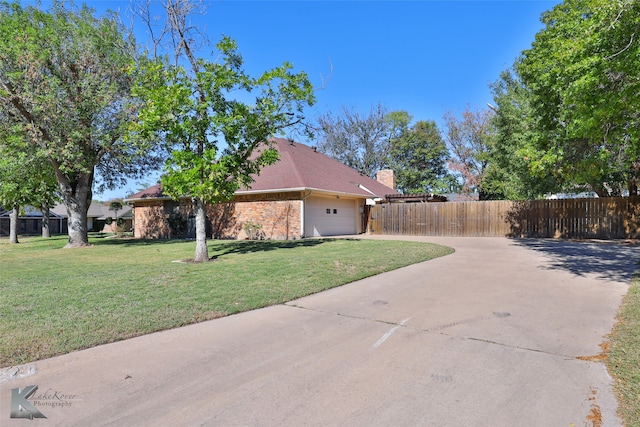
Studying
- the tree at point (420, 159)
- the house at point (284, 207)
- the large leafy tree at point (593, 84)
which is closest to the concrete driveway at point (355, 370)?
the large leafy tree at point (593, 84)

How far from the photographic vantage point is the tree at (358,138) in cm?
4141

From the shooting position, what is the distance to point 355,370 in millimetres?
3648

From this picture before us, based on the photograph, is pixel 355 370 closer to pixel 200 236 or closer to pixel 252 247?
pixel 200 236

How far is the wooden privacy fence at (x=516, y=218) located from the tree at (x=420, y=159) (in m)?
19.1

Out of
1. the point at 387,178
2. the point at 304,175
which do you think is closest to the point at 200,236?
the point at 304,175

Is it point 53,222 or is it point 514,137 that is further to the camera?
point 53,222

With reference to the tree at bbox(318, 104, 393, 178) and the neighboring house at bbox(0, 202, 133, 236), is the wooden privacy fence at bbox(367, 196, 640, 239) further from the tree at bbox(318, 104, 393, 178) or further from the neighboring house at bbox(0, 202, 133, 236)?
the neighboring house at bbox(0, 202, 133, 236)

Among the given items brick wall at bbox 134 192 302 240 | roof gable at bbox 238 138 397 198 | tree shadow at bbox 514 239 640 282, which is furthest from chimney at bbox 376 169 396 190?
tree shadow at bbox 514 239 640 282

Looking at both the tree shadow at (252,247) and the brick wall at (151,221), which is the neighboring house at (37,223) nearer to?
the brick wall at (151,221)

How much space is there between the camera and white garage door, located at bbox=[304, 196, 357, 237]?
1889 centimetres

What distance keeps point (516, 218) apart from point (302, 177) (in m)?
11.9

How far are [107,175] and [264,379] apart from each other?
833 inches

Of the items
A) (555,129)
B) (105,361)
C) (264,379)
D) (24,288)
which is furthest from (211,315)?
(555,129)

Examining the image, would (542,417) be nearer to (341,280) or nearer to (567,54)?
(341,280)
